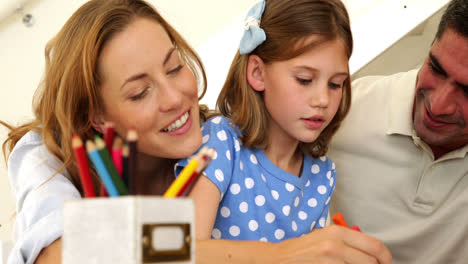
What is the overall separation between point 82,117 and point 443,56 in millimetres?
758

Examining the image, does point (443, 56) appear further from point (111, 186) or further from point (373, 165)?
point (111, 186)

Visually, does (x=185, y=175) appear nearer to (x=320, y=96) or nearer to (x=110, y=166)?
(x=110, y=166)

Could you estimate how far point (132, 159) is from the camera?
0.39 m

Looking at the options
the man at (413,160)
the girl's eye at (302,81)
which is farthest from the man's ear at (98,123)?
the man at (413,160)

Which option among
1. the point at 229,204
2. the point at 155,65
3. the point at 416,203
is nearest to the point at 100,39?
the point at 155,65

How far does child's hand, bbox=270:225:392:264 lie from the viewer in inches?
27.1

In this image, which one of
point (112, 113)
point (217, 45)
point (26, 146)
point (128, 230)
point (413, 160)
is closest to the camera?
point (128, 230)

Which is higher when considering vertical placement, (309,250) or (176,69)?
(176,69)

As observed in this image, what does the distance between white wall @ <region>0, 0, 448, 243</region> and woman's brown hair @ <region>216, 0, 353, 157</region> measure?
1.70ft

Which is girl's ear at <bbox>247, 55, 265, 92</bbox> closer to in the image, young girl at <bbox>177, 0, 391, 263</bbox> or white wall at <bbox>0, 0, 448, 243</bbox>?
young girl at <bbox>177, 0, 391, 263</bbox>

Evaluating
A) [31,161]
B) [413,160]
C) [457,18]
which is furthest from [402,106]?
[31,161]

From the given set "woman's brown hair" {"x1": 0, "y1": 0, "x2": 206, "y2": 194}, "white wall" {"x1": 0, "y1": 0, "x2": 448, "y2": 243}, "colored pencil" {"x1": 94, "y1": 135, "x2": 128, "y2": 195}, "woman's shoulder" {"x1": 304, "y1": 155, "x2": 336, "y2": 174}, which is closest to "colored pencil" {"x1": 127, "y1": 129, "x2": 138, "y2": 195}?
"colored pencil" {"x1": 94, "y1": 135, "x2": 128, "y2": 195}

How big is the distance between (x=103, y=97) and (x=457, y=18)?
752 mm

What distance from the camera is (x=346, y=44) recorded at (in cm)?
97
